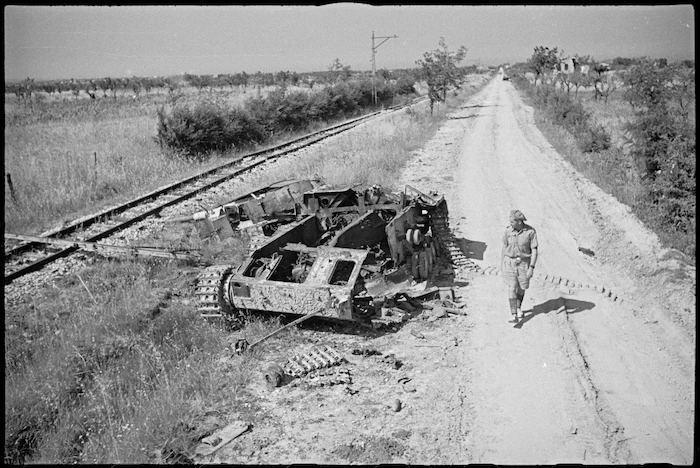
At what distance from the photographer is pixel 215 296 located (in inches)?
295

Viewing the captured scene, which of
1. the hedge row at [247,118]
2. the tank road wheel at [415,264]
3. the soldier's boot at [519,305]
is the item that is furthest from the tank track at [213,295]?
the hedge row at [247,118]

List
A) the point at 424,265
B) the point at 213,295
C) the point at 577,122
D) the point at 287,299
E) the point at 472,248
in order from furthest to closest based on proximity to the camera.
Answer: the point at 577,122
the point at 472,248
the point at 424,265
the point at 213,295
the point at 287,299

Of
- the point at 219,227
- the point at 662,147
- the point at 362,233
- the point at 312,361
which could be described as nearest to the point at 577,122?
the point at 662,147

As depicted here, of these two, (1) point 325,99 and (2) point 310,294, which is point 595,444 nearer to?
(2) point 310,294

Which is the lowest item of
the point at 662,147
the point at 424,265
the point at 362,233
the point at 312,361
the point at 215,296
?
the point at 312,361

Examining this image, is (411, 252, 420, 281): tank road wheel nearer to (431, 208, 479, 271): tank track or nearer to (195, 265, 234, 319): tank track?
(431, 208, 479, 271): tank track

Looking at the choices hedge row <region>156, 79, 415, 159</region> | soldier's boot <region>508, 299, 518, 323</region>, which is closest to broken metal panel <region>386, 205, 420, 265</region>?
soldier's boot <region>508, 299, 518, 323</region>

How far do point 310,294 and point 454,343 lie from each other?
210cm

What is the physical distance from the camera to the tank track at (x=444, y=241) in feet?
34.3

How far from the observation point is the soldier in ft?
25.1

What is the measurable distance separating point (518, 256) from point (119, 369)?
556 cm

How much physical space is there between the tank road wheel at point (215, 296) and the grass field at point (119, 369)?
23 centimetres

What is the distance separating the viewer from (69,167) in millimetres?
17016

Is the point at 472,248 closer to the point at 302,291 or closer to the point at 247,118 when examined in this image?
the point at 302,291
